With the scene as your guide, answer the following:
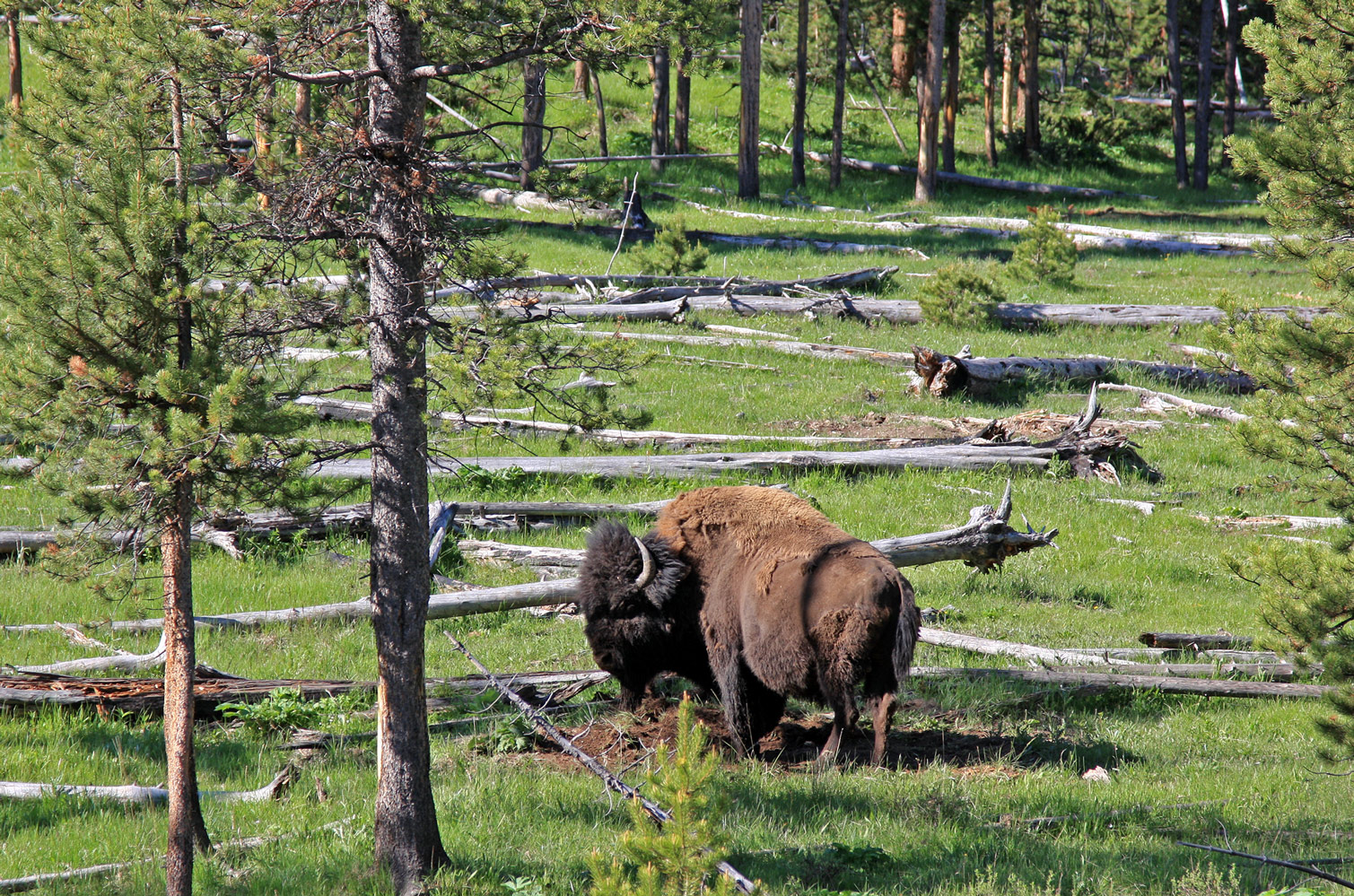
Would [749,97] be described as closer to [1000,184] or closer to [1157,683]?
[1000,184]

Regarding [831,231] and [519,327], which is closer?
[519,327]

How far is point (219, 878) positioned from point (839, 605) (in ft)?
12.4

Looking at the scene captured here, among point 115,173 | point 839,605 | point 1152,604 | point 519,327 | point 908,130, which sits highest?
point 908,130

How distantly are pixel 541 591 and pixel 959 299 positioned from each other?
12.4m

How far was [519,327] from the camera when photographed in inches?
226

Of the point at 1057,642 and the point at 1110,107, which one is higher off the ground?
the point at 1110,107

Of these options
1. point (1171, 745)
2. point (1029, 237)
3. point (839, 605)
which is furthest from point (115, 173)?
point (1029, 237)

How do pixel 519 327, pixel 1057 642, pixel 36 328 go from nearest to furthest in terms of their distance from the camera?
1. pixel 36 328
2. pixel 519 327
3. pixel 1057 642

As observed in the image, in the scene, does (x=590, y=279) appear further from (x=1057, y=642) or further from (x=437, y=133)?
(x=437, y=133)

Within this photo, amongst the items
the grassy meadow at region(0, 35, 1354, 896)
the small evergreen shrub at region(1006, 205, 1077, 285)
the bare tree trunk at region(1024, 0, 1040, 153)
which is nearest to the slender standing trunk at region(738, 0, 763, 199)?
the small evergreen shrub at region(1006, 205, 1077, 285)

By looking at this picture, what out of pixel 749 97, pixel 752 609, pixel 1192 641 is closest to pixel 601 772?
pixel 752 609

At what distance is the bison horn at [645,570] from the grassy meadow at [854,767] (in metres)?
1.06

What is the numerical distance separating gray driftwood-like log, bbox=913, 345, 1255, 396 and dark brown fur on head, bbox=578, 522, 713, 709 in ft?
30.5

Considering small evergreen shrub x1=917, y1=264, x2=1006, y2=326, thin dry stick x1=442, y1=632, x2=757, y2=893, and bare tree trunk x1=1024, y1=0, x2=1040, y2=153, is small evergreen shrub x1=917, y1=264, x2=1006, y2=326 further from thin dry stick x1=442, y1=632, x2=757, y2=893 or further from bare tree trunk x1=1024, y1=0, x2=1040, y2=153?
bare tree trunk x1=1024, y1=0, x2=1040, y2=153
